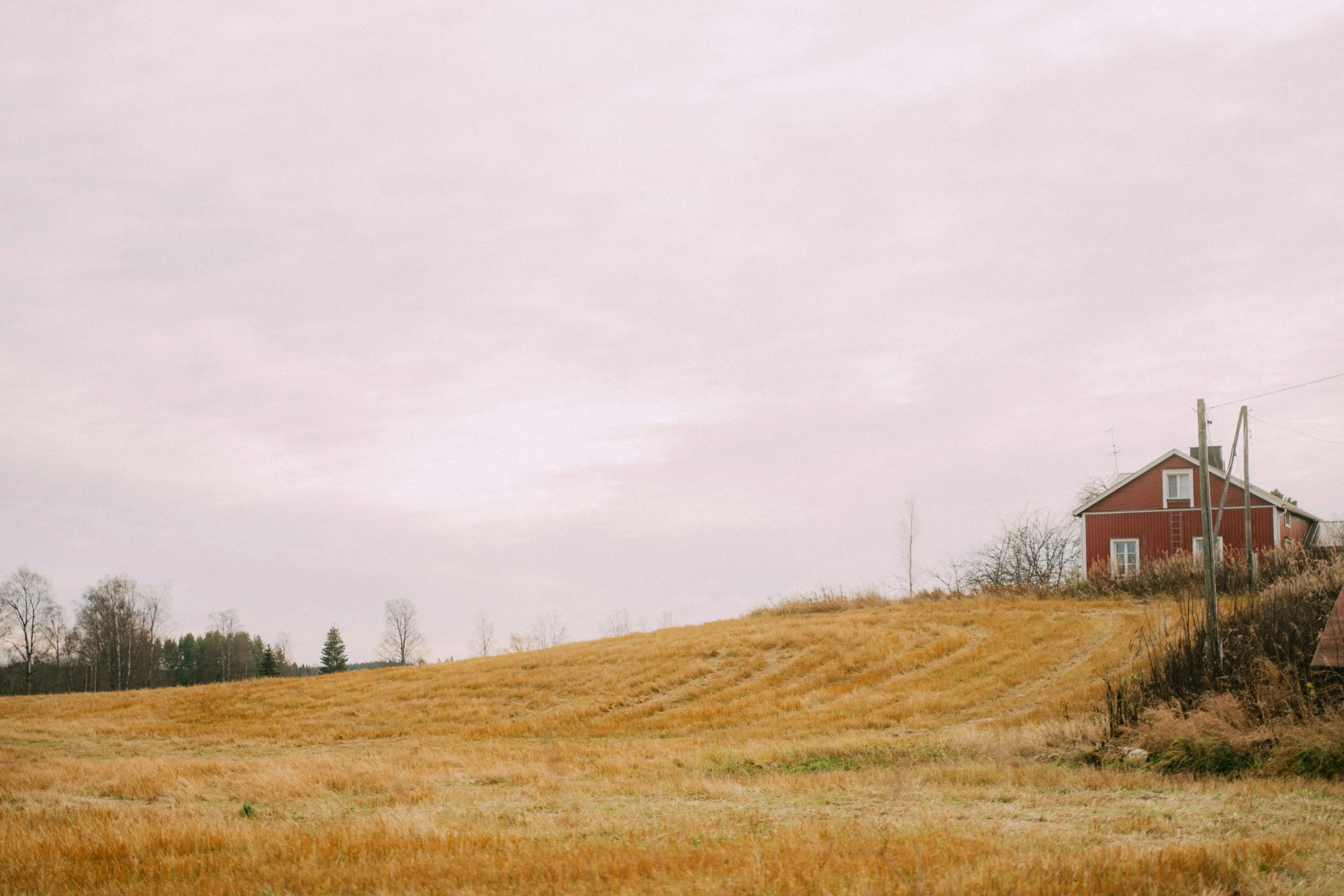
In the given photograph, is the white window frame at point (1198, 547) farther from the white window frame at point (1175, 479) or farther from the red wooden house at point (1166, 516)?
the white window frame at point (1175, 479)

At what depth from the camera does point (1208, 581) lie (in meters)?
15.8

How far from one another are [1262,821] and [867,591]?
34.6 m

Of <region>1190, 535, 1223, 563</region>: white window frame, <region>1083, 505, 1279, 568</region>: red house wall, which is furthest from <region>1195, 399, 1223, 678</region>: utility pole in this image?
<region>1083, 505, 1279, 568</region>: red house wall

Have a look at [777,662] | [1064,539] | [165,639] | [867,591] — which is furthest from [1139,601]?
[165,639]

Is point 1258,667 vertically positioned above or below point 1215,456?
below

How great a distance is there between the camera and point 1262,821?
8.37 meters

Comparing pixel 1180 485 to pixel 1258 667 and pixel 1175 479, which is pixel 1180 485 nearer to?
pixel 1175 479

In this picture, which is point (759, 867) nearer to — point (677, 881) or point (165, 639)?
point (677, 881)

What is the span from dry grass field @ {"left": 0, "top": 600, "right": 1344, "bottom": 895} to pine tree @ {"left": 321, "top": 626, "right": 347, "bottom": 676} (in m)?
40.9

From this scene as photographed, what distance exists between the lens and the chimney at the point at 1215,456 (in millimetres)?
41219

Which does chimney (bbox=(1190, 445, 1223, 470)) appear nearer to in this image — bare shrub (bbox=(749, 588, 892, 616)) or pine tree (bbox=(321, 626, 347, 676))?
bare shrub (bbox=(749, 588, 892, 616))

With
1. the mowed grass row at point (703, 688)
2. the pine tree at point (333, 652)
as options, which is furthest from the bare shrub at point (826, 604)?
the pine tree at point (333, 652)

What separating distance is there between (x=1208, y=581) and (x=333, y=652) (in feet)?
228

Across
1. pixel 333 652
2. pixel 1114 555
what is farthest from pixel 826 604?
pixel 333 652
